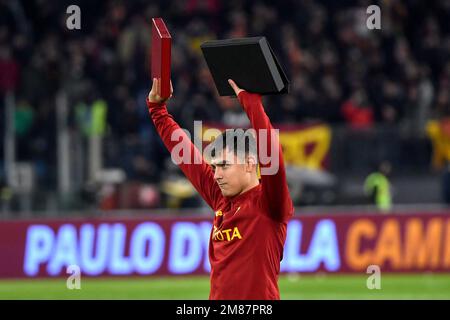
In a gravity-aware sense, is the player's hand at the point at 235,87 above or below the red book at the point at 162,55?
below

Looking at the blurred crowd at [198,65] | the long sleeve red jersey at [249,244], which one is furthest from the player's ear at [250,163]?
the blurred crowd at [198,65]

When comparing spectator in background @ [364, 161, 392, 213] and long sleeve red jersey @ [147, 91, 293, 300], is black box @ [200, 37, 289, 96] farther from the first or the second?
spectator in background @ [364, 161, 392, 213]

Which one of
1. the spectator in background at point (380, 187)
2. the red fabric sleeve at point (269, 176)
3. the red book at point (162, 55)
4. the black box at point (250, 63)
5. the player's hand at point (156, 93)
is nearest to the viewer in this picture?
the red fabric sleeve at point (269, 176)

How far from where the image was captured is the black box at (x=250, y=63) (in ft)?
21.1

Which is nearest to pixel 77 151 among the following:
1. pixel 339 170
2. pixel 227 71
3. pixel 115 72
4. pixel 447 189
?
pixel 115 72

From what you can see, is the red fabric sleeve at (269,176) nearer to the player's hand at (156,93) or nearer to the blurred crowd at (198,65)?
the player's hand at (156,93)

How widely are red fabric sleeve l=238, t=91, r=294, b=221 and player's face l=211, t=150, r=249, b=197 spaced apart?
0.92 ft

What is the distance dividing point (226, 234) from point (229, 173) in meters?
0.36

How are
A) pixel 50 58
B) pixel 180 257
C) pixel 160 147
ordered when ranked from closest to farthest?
pixel 180 257, pixel 160 147, pixel 50 58

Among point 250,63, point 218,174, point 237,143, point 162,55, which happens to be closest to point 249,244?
point 218,174

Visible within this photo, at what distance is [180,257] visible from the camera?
20.1 metres

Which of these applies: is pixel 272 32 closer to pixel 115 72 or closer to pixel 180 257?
pixel 115 72

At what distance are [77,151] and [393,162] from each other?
20.1ft

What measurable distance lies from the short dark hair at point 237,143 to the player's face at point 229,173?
0.11 ft
